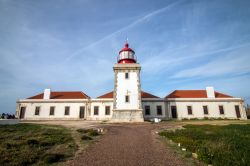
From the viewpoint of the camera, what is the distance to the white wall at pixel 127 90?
2364 cm

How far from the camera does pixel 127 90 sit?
24.2 meters

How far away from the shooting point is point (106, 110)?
1188 inches

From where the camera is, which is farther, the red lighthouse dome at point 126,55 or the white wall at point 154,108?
the white wall at point 154,108

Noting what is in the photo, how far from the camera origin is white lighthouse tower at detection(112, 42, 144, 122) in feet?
76.2

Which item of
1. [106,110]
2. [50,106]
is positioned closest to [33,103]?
[50,106]

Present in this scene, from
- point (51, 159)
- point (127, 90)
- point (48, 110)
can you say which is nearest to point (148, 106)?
point (127, 90)

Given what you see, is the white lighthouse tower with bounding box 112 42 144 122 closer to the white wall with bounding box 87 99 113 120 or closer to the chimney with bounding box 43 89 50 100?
the white wall with bounding box 87 99 113 120

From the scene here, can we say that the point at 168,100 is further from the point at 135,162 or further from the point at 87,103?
the point at 135,162

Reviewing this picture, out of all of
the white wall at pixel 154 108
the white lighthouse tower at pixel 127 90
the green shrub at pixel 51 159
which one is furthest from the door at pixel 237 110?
the green shrub at pixel 51 159

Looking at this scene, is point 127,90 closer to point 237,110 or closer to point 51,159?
point 51,159

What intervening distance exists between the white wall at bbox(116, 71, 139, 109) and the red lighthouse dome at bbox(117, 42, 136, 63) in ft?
6.80

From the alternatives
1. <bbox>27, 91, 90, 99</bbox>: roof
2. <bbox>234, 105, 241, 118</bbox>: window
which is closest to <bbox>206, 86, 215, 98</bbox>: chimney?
<bbox>234, 105, 241, 118</bbox>: window

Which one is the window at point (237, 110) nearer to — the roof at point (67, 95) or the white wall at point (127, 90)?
the white wall at point (127, 90)

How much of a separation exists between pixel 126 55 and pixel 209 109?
18.1 meters
